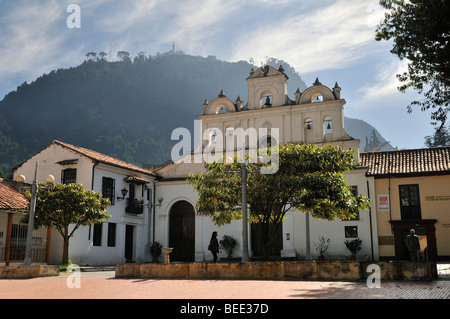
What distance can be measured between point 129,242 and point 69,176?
19.2 feet

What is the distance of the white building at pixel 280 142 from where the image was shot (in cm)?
2681

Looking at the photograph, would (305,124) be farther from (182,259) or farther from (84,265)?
(84,265)

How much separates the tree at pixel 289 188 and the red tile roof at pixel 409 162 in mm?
10032

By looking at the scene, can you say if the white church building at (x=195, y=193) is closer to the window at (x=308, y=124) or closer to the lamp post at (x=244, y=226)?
the window at (x=308, y=124)

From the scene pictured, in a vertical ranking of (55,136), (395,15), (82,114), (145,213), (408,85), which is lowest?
(145,213)

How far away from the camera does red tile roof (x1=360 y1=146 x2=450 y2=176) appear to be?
86.7 feet

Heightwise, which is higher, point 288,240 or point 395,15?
point 395,15

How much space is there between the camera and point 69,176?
2630cm

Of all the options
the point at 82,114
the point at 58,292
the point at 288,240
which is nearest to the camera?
the point at 58,292

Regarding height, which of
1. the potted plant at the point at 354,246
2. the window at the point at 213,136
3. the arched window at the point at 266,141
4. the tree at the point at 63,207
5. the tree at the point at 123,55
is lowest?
the potted plant at the point at 354,246

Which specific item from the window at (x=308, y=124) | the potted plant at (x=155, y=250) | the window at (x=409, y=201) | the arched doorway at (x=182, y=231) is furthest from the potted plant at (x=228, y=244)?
the window at (x=409, y=201)

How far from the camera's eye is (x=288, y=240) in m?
27.2
